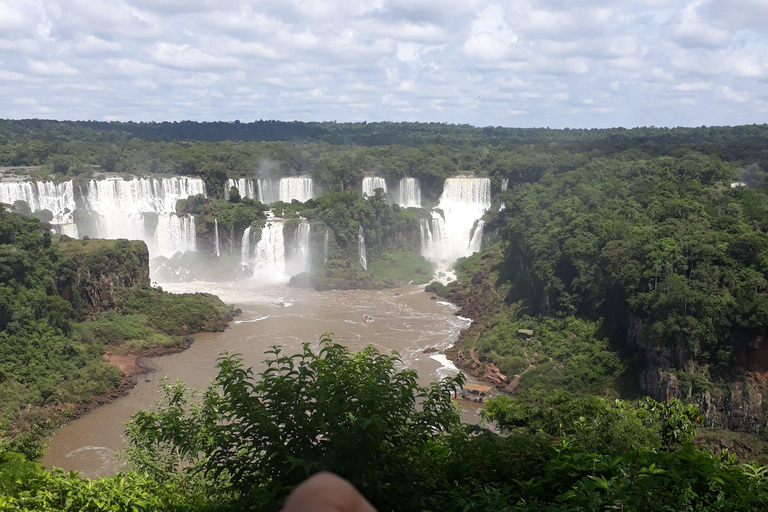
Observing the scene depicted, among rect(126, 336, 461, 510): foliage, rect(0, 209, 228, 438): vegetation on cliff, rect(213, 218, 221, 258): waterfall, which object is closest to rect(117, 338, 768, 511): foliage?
rect(126, 336, 461, 510): foliage

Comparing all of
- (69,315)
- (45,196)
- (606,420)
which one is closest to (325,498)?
(606,420)

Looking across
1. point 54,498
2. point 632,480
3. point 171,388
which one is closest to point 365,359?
point 632,480

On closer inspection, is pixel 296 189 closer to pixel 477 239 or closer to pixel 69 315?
pixel 477 239

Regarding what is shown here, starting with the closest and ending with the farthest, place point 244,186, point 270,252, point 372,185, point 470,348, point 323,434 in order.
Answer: point 323,434
point 470,348
point 270,252
point 244,186
point 372,185

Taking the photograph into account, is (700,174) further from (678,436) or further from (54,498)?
(54,498)

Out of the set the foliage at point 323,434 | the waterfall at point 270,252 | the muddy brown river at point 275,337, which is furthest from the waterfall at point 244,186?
the foliage at point 323,434

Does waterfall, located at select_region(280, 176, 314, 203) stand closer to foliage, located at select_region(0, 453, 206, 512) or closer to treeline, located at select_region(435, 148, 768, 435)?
treeline, located at select_region(435, 148, 768, 435)
